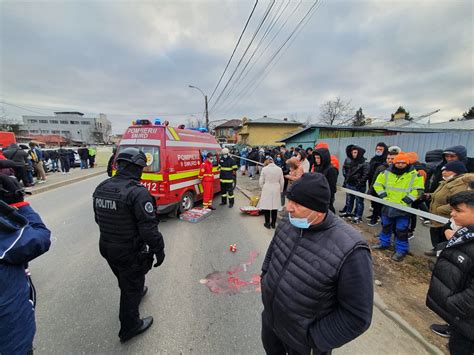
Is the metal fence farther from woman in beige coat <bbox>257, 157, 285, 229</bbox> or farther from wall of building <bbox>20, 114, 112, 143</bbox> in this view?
wall of building <bbox>20, 114, 112, 143</bbox>

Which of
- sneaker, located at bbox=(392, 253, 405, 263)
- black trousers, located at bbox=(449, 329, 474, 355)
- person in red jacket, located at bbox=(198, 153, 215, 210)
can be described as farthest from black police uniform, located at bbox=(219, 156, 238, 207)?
black trousers, located at bbox=(449, 329, 474, 355)

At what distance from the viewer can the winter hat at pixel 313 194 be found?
131 cm

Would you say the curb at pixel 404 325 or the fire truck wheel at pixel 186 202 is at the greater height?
the fire truck wheel at pixel 186 202

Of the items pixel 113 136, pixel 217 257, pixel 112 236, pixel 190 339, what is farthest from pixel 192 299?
pixel 113 136

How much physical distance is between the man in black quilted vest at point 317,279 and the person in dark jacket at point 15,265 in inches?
65.2

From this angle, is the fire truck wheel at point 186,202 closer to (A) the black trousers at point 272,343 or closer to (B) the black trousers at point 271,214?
(B) the black trousers at point 271,214

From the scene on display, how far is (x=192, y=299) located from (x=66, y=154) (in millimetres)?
16941

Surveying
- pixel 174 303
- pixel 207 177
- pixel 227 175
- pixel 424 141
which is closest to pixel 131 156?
pixel 174 303

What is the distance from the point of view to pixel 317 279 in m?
1.20

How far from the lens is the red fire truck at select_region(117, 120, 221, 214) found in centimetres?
510

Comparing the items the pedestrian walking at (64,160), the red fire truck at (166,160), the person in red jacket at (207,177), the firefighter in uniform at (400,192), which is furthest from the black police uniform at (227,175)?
the pedestrian walking at (64,160)

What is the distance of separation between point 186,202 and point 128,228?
14.2 ft

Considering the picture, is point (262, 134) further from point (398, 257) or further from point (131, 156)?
point (131, 156)

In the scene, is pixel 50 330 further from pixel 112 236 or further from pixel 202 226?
pixel 202 226
